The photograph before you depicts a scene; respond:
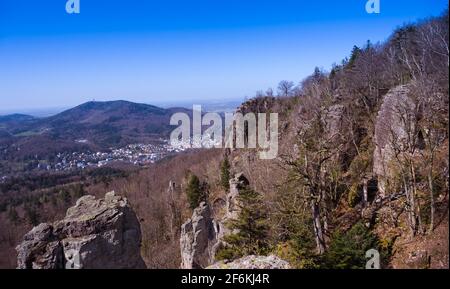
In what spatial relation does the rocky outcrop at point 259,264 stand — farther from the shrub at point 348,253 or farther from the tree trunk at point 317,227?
the tree trunk at point 317,227

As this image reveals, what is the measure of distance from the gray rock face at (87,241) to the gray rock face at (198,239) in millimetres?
14633

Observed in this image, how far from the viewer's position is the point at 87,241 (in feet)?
41.5

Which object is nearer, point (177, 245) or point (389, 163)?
point (389, 163)

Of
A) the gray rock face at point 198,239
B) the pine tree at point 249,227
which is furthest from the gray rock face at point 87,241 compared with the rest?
the gray rock face at point 198,239

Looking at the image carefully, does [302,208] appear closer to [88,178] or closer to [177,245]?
[177,245]

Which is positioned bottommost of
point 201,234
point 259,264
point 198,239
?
point 198,239

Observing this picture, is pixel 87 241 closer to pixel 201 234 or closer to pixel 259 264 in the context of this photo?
pixel 259 264

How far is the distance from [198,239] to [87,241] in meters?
17.2

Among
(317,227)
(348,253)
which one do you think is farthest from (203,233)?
(348,253)

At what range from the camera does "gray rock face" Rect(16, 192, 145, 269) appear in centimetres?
1251

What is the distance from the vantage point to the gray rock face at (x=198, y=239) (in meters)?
28.2
